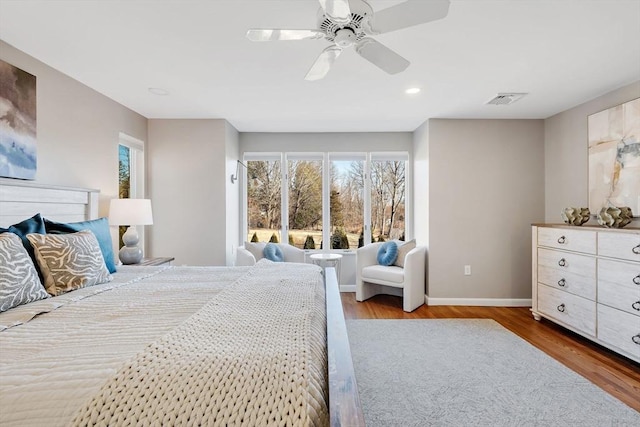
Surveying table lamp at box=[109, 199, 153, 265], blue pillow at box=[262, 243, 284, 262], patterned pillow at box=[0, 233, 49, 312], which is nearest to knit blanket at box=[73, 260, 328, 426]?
patterned pillow at box=[0, 233, 49, 312]

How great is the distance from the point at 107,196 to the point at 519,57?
13.0 feet

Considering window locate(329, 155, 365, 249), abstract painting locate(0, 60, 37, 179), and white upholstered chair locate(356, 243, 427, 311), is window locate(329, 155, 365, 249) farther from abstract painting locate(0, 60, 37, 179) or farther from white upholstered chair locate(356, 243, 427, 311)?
abstract painting locate(0, 60, 37, 179)

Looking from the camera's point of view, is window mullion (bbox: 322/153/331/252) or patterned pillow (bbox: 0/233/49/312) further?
window mullion (bbox: 322/153/331/252)

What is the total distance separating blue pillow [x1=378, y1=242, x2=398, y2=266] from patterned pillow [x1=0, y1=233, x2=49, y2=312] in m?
3.59

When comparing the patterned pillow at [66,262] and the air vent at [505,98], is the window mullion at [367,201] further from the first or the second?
the patterned pillow at [66,262]

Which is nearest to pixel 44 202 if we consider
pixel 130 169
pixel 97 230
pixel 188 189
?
pixel 97 230

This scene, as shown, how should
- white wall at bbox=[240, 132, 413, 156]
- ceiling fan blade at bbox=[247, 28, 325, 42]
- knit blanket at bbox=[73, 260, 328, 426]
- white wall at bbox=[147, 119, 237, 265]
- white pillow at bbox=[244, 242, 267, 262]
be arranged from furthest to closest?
white wall at bbox=[240, 132, 413, 156]
white pillow at bbox=[244, 242, 267, 262]
white wall at bbox=[147, 119, 237, 265]
ceiling fan blade at bbox=[247, 28, 325, 42]
knit blanket at bbox=[73, 260, 328, 426]

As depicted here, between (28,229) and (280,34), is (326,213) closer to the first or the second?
(280,34)

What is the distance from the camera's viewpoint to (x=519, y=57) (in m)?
2.38

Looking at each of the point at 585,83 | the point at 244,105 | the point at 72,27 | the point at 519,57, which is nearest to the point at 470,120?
the point at 585,83

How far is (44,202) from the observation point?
235cm

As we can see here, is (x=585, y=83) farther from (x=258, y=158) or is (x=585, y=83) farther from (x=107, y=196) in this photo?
(x=107, y=196)

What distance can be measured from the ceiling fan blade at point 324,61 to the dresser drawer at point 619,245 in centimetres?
270

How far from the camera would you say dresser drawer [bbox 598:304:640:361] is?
2433 millimetres
